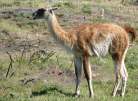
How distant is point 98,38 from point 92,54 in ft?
1.38

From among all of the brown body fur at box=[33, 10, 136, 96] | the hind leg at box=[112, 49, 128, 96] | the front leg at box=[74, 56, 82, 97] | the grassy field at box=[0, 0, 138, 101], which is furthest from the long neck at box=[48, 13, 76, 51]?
the hind leg at box=[112, 49, 128, 96]

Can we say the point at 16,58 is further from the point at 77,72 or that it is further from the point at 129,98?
the point at 129,98

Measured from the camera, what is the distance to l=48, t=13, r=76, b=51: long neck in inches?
485

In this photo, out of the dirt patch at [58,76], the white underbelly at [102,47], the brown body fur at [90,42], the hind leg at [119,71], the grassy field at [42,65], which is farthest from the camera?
the dirt patch at [58,76]

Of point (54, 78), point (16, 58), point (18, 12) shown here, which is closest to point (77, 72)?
point (54, 78)

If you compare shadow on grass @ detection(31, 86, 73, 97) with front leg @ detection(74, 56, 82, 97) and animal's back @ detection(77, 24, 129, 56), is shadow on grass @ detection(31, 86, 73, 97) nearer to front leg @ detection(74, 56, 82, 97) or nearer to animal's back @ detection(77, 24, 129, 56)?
front leg @ detection(74, 56, 82, 97)

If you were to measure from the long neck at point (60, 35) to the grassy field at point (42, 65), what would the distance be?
1.01 metres

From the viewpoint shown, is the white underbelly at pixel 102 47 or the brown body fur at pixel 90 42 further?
the white underbelly at pixel 102 47

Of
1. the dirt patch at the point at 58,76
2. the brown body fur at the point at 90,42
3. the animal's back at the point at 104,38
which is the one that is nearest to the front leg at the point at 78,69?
the brown body fur at the point at 90,42

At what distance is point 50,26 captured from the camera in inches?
486

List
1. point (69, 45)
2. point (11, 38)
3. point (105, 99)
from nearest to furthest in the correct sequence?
1. point (105, 99)
2. point (69, 45)
3. point (11, 38)

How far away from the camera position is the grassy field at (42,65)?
1238 cm

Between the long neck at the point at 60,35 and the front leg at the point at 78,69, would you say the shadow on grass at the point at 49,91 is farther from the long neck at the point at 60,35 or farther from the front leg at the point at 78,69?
the long neck at the point at 60,35

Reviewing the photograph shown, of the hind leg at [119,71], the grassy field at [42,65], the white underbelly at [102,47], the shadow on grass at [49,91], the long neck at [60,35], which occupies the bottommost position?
the grassy field at [42,65]
